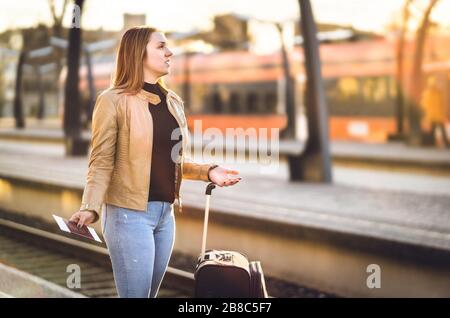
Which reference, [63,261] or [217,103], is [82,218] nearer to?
[63,261]

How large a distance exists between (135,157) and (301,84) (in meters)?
27.4

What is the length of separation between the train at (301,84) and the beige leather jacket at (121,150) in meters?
20.8

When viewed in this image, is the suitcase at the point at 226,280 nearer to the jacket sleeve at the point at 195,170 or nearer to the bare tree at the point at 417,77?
the jacket sleeve at the point at 195,170

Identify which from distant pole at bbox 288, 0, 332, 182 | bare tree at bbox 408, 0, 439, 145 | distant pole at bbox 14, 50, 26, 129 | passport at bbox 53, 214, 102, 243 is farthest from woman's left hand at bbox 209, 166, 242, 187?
distant pole at bbox 14, 50, 26, 129

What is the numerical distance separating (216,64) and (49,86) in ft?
153

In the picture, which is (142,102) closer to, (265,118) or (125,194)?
(125,194)

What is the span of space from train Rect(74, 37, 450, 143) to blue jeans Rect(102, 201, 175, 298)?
68.3ft

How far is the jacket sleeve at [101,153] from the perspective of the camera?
3199 millimetres

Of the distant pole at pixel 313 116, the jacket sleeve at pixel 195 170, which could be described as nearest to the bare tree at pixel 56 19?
the distant pole at pixel 313 116

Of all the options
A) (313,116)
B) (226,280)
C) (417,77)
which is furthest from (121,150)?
(417,77)

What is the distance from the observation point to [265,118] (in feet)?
97.1

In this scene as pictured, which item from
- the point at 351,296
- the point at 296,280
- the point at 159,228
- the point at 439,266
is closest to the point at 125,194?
the point at 159,228

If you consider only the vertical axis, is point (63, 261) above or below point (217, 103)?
below

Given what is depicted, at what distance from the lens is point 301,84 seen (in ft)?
99.3
